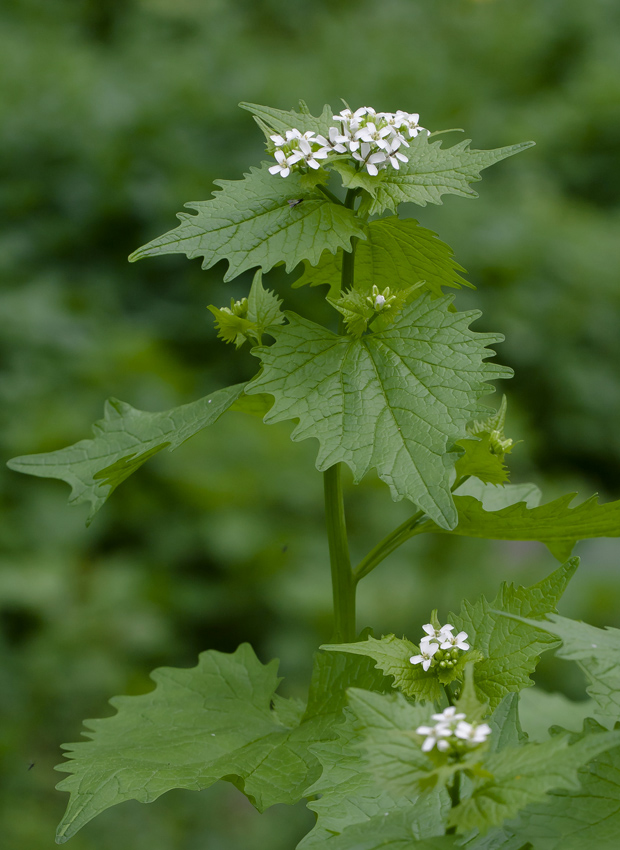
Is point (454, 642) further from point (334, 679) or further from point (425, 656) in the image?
point (334, 679)

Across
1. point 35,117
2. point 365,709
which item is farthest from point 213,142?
point 365,709

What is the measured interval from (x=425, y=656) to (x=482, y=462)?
26 centimetres

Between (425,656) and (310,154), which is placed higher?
(310,154)

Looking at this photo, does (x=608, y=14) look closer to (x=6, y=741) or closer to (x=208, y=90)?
(x=208, y=90)

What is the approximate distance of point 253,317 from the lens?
991 mm

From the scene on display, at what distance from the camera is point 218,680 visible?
113cm

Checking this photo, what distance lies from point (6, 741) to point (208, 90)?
370cm

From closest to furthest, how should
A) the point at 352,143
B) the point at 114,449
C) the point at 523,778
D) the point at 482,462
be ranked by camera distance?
the point at 523,778
the point at 352,143
the point at 482,462
the point at 114,449

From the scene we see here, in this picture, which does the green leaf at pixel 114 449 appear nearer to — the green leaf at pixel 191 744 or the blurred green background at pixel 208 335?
the green leaf at pixel 191 744

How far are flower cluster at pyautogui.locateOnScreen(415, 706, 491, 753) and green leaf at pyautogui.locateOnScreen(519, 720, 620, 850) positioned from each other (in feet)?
0.24

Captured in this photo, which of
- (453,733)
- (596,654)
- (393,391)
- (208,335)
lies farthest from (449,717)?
(208,335)

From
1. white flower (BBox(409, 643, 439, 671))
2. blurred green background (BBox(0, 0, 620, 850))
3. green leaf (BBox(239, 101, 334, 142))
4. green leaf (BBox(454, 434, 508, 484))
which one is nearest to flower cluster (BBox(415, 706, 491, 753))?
white flower (BBox(409, 643, 439, 671))

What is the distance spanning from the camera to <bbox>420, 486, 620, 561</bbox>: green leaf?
2.99 ft

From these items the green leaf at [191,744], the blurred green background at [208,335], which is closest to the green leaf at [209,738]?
the green leaf at [191,744]
